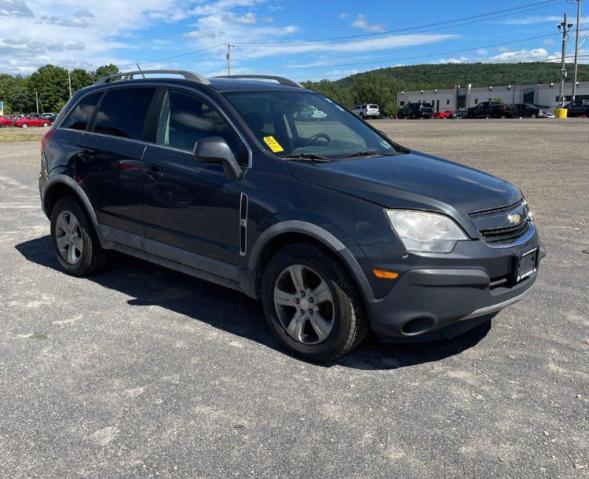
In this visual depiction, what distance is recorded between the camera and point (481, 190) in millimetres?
3938

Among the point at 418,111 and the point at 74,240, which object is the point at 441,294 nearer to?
the point at 74,240

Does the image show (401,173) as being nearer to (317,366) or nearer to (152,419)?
(317,366)

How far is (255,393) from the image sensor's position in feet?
11.4

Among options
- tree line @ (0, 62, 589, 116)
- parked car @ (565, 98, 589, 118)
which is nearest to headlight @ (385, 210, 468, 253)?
parked car @ (565, 98, 589, 118)

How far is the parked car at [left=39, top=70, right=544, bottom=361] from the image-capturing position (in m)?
3.50

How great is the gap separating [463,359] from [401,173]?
4.29 ft

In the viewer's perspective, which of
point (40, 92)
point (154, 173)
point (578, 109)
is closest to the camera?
point (154, 173)

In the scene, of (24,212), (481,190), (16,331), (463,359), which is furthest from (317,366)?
(24,212)

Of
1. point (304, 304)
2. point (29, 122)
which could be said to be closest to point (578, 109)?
point (29, 122)

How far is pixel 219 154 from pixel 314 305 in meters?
1.21

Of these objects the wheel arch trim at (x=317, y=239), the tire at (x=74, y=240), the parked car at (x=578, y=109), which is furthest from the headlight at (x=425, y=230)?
the parked car at (x=578, y=109)

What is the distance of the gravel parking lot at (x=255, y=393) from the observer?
284 centimetres

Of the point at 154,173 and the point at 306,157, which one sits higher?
the point at 306,157

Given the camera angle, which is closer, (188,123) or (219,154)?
(219,154)
